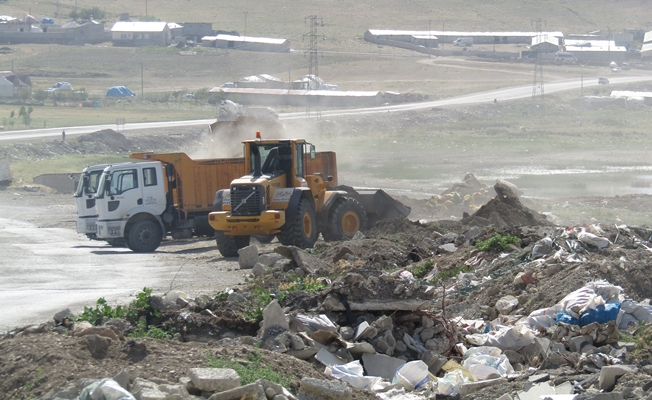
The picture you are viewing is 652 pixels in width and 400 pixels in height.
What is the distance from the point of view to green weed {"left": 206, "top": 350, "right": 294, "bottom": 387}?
8.59 meters

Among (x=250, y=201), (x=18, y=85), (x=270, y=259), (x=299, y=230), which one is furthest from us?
(x=18, y=85)

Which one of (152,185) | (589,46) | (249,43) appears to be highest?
(249,43)

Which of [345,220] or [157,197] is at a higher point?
[157,197]

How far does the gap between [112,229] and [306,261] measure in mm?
8664

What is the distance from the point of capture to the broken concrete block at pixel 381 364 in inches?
399

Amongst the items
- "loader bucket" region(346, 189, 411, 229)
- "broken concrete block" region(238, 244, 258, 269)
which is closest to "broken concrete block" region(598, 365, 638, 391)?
"broken concrete block" region(238, 244, 258, 269)

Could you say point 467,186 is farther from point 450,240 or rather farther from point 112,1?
point 112,1

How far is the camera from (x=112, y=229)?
921 inches

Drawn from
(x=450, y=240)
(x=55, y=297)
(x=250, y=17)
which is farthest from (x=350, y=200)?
(x=250, y=17)

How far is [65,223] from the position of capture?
3034 cm

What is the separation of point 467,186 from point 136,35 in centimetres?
8623

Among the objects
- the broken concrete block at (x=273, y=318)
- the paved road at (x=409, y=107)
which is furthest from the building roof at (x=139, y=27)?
the broken concrete block at (x=273, y=318)

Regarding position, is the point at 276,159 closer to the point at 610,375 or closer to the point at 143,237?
the point at 143,237

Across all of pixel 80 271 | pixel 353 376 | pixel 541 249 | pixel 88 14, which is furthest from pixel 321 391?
pixel 88 14
